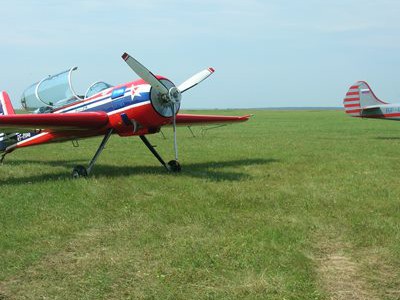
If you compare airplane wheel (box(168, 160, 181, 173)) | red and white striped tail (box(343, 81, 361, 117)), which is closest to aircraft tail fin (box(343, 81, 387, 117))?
red and white striped tail (box(343, 81, 361, 117))

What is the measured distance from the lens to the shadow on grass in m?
10.4

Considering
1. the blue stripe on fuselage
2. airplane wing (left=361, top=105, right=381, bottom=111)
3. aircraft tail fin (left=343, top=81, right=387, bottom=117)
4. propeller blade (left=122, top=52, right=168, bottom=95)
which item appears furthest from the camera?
aircraft tail fin (left=343, top=81, right=387, bottom=117)

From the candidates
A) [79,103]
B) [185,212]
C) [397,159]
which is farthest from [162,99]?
[397,159]

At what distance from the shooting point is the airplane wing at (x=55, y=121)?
9.61 metres

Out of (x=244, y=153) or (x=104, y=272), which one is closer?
(x=104, y=272)

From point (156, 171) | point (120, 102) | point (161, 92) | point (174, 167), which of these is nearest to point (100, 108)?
point (120, 102)

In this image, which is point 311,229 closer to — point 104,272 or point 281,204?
point 281,204

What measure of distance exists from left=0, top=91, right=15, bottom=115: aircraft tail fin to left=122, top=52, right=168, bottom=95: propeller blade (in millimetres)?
5687

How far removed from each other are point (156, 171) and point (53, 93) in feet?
10.9

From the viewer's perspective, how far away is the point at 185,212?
7070 mm

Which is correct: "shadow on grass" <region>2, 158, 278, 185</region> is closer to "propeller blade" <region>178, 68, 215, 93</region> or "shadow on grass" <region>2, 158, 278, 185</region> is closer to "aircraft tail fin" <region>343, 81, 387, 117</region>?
"propeller blade" <region>178, 68, 215, 93</region>

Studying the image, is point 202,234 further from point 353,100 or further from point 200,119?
point 353,100

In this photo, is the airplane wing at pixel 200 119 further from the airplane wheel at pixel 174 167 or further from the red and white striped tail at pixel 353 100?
the red and white striped tail at pixel 353 100

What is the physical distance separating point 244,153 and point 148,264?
11.6 m
